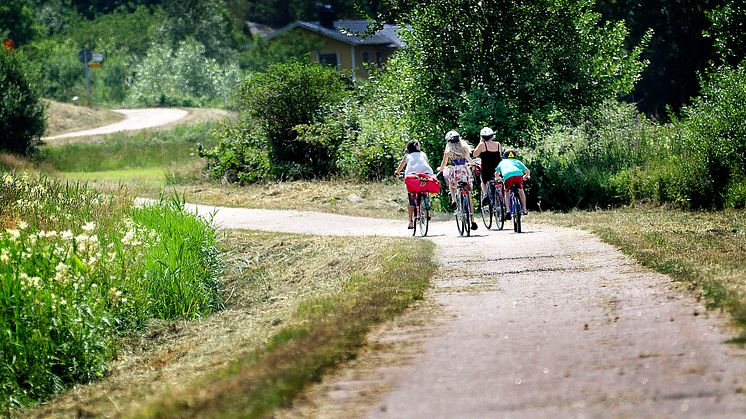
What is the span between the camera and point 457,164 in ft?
56.0

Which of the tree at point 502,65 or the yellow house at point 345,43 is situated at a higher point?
the yellow house at point 345,43

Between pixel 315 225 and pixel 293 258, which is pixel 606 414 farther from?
pixel 315 225

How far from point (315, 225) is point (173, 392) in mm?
12247

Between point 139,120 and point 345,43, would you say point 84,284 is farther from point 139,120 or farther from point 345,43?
point 345,43

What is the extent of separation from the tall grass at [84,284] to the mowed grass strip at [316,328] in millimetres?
1193

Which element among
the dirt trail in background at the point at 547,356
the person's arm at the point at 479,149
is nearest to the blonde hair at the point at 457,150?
the person's arm at the point at 479,149

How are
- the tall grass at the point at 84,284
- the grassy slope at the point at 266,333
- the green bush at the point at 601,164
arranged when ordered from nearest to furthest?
the grassy slope at the point at 266,333 → the tall grass at the point at 84,284 → the green bush at the point at 601,164

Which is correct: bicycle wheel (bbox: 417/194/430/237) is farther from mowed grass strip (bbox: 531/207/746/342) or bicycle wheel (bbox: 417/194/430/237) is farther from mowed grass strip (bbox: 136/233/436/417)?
Result: mowed grass strip (bbox: 531/207/746/342)

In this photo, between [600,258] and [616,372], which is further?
[600,258]

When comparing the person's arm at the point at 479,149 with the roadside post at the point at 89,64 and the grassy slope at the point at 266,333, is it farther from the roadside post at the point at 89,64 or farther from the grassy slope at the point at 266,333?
the roadside post at the point at 89,64

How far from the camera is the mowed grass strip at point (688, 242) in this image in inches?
351

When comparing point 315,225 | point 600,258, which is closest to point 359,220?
point 315,225

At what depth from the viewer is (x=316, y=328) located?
8.59m

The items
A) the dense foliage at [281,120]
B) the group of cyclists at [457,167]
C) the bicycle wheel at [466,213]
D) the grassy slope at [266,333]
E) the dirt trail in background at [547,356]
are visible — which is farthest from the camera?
the dense foliage at [281,120]
